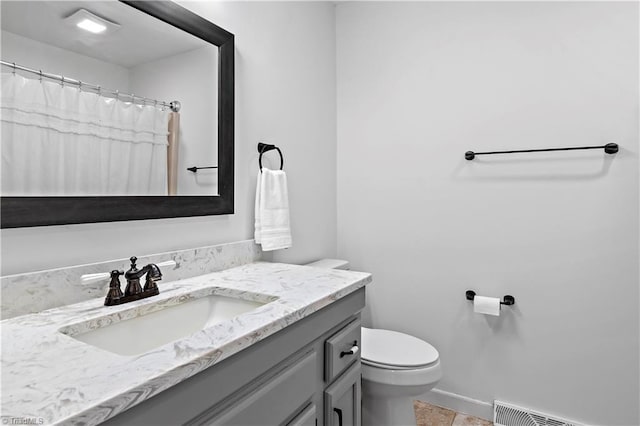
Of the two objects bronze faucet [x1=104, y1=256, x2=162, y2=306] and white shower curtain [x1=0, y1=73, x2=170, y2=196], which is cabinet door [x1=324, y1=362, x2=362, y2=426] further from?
white shower curtain [x1=0, y1=73, x2=170, y2=196]

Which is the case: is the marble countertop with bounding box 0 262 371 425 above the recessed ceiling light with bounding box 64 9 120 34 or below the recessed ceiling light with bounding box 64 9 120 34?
below

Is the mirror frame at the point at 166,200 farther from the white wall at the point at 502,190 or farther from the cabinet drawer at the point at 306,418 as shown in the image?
the white wall at the point at 502,190

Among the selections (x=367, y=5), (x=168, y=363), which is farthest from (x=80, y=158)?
(x=367, y=5)

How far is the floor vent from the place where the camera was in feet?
5.87

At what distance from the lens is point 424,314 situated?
2123 millimetres

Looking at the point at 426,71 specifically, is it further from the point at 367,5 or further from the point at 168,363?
the point at 168,363

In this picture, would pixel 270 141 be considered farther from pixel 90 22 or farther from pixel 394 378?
pixel 394 378

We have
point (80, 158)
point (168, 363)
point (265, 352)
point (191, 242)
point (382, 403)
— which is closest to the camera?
point (168, 363)

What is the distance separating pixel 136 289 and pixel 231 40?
1.09m

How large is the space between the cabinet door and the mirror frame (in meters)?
0.79

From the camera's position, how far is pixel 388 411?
1637 mm

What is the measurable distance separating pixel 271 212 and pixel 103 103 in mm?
780

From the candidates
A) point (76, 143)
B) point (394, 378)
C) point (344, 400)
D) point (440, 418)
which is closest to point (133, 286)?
point (76, 143)

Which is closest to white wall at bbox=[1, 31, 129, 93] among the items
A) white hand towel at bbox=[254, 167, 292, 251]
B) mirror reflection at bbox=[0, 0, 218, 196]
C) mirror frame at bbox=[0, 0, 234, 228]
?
mirror reflection at bbox=[0, 0, 218, 196]
